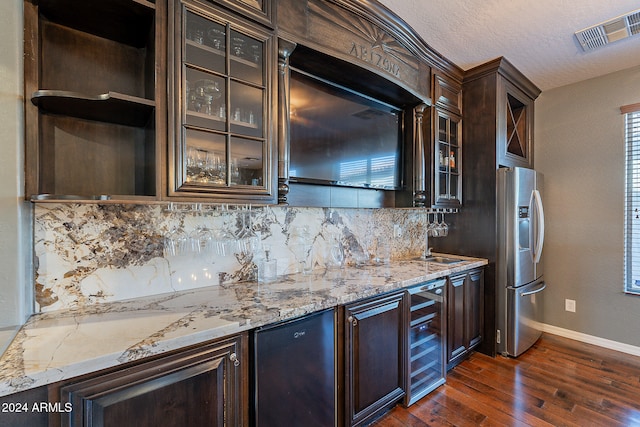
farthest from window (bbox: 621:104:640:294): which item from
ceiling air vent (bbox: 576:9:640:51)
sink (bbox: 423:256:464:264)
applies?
sink (bbox: 423:256:464:264)

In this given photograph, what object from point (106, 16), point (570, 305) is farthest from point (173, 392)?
point (570, 305)

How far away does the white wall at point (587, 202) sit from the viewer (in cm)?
295

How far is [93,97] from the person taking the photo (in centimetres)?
118

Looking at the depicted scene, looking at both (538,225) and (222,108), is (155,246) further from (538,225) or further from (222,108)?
(538,225)

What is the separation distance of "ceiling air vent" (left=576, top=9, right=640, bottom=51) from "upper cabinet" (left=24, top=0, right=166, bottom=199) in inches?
121

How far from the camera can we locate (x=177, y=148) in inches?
52.5

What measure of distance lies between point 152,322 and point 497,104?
3343mm

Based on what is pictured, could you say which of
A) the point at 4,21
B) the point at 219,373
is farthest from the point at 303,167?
the point at 4,21

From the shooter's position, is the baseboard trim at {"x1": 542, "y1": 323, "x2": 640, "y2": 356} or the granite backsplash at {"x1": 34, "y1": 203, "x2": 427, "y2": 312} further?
the baseboard trim at {"x1": 542, "y1": 323, "x2": 640, "y2": 356}

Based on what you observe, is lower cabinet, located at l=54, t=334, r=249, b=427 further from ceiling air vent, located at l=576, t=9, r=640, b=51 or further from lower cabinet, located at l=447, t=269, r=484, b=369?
ceiling air vent, located at l=576, t=9, r=640, b=51

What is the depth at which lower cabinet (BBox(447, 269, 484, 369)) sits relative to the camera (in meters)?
2.45

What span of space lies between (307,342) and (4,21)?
1.78 m

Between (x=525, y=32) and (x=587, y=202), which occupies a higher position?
(x=525, y=32)

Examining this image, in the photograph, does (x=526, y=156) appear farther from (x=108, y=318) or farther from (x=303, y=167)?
(x=108, y=318)
